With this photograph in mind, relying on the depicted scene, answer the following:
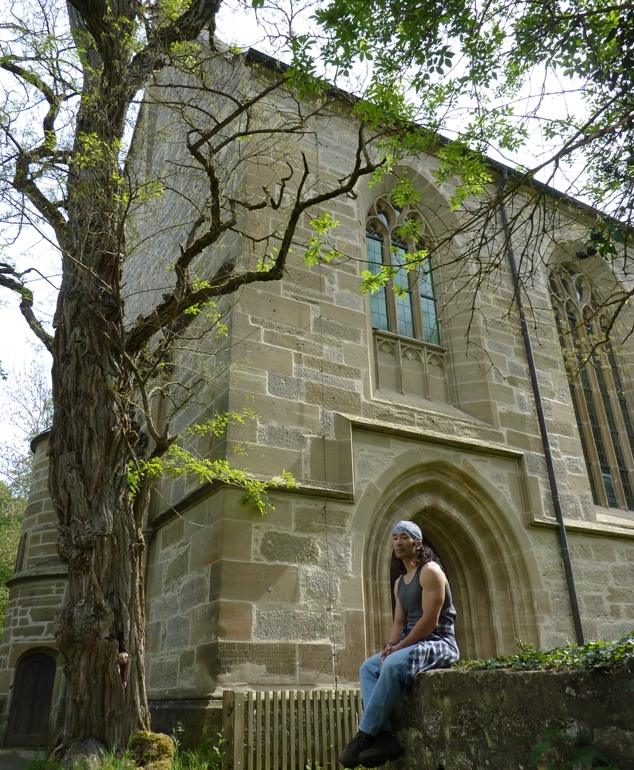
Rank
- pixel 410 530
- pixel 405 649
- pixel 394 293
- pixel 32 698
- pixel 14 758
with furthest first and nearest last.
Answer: pixel 32 698, pixel 394 293, pixel 14 758, pixel 410 530, pixel 405 649

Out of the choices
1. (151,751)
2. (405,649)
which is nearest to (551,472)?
(405,649)

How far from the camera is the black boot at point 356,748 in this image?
10.5ft

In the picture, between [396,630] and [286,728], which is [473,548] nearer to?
[286,728]

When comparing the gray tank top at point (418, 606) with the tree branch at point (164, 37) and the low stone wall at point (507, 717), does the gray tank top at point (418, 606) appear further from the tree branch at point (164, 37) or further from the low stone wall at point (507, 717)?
the tree branch at point (164, 37)

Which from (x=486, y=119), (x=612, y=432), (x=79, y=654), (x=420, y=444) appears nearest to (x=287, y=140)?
(x=486, y=119)

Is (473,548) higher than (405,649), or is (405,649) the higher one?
(473,548)

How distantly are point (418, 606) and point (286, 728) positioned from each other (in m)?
2.54

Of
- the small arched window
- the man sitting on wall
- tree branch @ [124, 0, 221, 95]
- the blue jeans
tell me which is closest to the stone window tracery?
the small arched window

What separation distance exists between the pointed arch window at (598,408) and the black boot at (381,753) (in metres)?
7.59

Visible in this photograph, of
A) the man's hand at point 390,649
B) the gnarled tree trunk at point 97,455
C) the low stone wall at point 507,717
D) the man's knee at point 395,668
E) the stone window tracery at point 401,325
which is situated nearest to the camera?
the low stone wall at point 507,717

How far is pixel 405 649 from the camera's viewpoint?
338cm

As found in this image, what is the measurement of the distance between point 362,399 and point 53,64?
4659mm

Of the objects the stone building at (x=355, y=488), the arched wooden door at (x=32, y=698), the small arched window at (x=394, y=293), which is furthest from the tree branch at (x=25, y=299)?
the arched wooden door at (x=32, y=698)

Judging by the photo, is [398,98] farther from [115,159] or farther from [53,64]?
[53,64]
